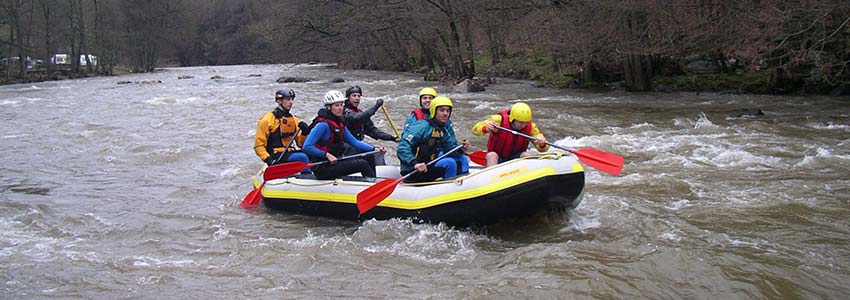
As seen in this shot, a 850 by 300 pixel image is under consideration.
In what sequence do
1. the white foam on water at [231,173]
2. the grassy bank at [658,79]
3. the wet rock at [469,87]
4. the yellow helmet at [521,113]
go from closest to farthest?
the yellow helmet at [521,113] < the white foam on water at [231,173] < the grassy bank at [658,79] < the wet rock at [469,87]

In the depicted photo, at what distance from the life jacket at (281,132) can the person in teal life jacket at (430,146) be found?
1670mm

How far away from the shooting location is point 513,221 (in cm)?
588

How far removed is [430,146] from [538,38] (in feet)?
42.6

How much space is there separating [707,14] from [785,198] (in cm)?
951

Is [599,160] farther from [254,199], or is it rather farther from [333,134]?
[254,199]

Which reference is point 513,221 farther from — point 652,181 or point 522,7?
point 522,7

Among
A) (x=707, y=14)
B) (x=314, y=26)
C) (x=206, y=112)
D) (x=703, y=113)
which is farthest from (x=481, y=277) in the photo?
(x=314, y=26)

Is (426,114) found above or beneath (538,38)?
beneath

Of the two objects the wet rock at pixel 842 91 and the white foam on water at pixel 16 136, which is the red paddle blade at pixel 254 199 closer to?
the white foam on water at pixel 16 136

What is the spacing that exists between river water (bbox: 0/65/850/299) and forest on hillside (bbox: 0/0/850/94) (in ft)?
7.71

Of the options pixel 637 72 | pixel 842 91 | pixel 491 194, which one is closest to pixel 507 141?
pixel 491 194

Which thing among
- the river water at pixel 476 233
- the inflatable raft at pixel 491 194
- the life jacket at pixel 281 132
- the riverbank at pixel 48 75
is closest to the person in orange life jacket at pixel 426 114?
the inflatable raft at pixel 491 194

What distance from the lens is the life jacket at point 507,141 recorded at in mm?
6426

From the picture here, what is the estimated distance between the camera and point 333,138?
6914mm
